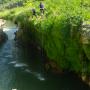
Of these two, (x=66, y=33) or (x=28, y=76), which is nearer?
(x=66, y=33)

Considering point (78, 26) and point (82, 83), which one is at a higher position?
point (78, 26)

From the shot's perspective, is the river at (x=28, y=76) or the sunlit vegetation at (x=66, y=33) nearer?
the sunlit vegetation at (x=66, y=33)

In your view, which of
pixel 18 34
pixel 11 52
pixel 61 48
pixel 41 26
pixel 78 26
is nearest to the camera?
pixel 78 26

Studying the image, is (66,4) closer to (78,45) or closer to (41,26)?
(41,26)

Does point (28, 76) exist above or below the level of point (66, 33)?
below

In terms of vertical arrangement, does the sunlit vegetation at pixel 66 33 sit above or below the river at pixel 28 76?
above

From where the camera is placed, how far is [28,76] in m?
47.4

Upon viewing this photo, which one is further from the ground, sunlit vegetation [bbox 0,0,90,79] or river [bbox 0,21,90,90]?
sunlit vegetation [bbox 0,0,90,79]

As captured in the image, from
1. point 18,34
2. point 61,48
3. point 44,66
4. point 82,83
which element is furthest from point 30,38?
point 82,83

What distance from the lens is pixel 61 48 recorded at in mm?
44188

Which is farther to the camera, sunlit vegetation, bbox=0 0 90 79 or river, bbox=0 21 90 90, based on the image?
river, bbox=0 21 90 90

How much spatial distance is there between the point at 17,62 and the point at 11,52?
8469 millimetres

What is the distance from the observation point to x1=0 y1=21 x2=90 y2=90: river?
1673 inches

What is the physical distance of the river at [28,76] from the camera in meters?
42.5
